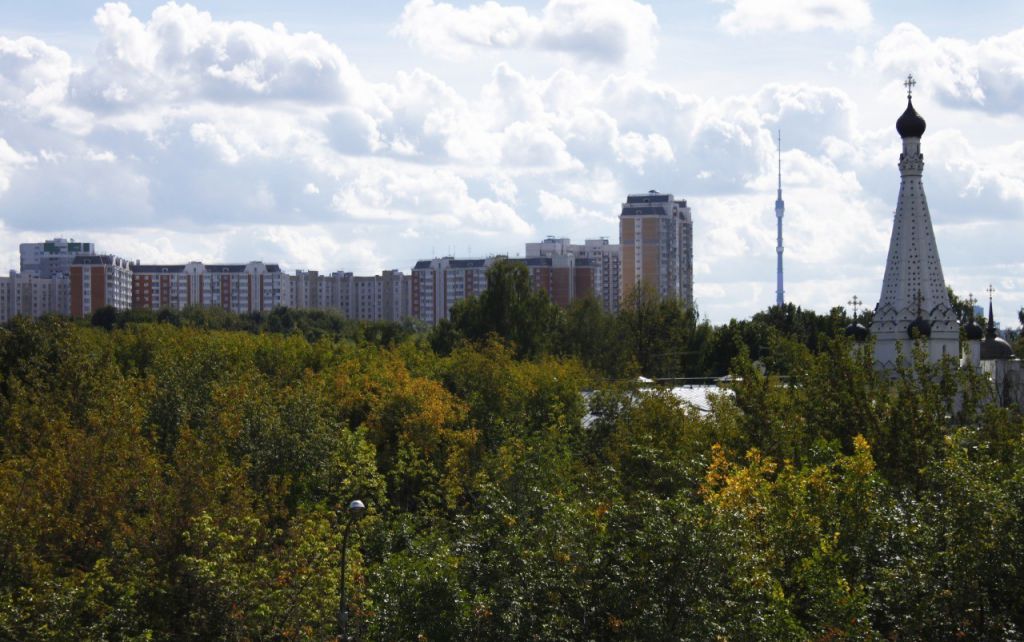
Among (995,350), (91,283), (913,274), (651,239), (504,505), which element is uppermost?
(651,239)

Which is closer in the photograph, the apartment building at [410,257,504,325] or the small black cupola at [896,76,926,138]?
the small black cupola at [896,76,926,138]

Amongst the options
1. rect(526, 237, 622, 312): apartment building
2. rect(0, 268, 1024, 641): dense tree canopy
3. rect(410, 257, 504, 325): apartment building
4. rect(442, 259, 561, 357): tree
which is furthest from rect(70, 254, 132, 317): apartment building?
rect(0, 268, 1024, 641): dense tree canopy

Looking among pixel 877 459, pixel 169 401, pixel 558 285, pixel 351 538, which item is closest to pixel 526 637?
pixel 351 538

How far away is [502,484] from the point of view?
28.5 metres

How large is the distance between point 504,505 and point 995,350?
42.1m

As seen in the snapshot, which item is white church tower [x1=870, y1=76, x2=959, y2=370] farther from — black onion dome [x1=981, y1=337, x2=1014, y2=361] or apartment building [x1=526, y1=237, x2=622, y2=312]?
apartment building [x1=526, y1=237, x2=622, y2=312]

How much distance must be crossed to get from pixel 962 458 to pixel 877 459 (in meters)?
8.99

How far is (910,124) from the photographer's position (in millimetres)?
51750

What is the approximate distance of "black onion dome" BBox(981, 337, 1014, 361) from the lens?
193ft

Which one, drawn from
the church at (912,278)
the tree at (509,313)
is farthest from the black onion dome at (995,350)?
the tree at (509,313)

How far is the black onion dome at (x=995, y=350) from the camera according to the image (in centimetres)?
5897

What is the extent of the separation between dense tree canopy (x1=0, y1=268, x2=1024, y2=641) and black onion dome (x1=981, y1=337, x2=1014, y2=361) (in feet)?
63.0

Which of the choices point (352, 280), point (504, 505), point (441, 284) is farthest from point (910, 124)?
point (352, 280)

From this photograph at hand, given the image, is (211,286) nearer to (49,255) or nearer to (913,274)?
(49,255)
